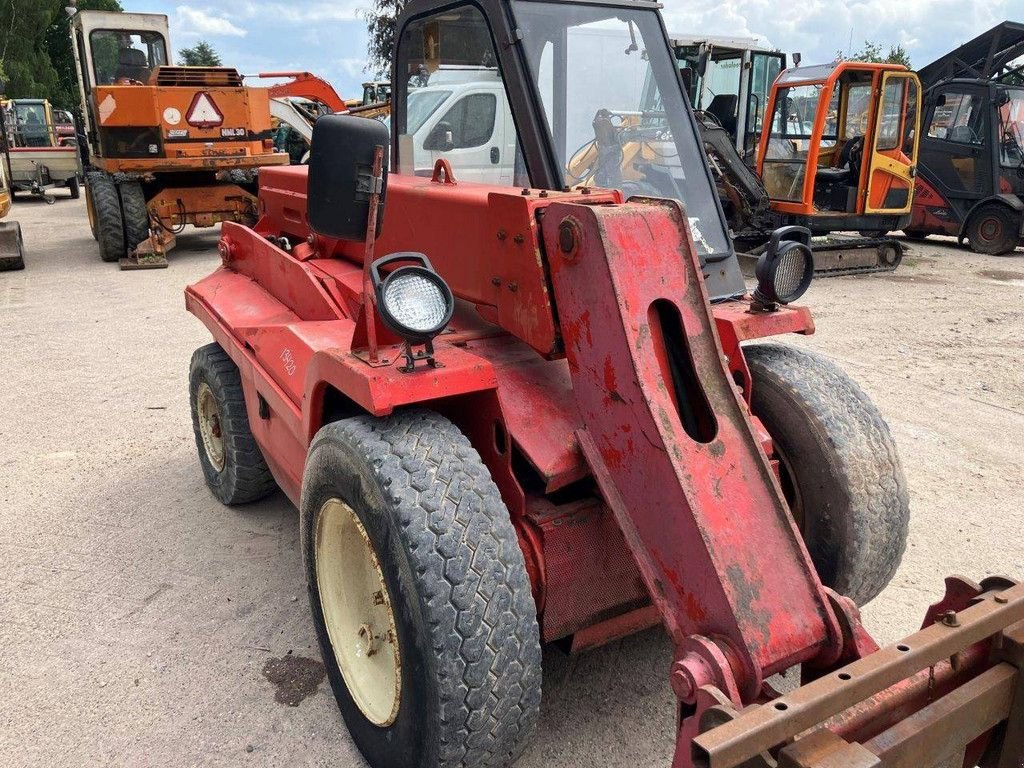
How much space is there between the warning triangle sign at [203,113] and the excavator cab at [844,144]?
24.2 ft

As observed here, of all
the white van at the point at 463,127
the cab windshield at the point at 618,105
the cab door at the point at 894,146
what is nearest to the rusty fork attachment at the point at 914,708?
the cab windshield at the point at 618,105

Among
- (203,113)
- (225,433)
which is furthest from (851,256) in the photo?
(225,433)

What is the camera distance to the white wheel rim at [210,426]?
4.15 m

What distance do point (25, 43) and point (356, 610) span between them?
44638 mm

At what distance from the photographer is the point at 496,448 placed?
2.40 metres

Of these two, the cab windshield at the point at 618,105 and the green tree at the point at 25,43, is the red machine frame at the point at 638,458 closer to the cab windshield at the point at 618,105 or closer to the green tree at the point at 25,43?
the cab windshield at the point at 618,105

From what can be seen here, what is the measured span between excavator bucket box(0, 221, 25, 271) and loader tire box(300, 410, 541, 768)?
1036 centimetres

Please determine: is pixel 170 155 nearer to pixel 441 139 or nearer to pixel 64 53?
pixel 441 139

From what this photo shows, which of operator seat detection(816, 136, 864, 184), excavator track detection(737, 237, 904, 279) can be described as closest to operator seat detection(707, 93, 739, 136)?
operator seat detection(816, 136, 864, 184)

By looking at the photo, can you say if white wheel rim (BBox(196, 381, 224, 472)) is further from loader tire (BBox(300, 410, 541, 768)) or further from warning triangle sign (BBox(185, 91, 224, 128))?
warning triangle sign (BBox(185, 91, 224, 128))

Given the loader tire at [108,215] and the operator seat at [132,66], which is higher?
the operator seat at [132,66]

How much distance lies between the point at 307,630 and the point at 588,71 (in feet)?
7.55

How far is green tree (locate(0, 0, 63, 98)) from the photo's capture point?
120 ft

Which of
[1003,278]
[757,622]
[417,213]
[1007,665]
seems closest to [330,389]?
[417,213]
